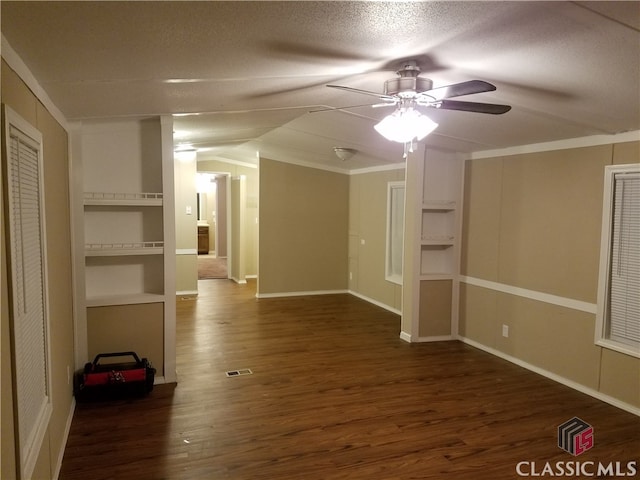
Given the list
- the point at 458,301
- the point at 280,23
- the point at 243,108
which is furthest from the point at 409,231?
the point at 280,23

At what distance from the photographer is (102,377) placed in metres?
3.45

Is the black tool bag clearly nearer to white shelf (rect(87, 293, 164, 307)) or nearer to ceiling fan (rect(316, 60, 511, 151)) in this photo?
white shelf (rect(87, 293, 164, 307))

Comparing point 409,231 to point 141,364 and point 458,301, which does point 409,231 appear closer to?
point 458,301

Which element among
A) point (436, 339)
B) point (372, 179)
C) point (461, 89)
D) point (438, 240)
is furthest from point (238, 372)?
point (372, 179)

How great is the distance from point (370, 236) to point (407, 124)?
4782mm

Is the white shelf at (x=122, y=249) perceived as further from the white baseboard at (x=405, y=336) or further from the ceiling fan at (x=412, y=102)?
the white baseboard at (x=405, y=336)

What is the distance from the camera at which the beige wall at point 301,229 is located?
742 cm

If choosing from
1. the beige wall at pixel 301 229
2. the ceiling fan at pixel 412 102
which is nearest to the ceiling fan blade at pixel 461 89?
the ceiling fan at pixel 412 102

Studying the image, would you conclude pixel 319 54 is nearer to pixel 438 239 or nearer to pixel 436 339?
pixel 438 239

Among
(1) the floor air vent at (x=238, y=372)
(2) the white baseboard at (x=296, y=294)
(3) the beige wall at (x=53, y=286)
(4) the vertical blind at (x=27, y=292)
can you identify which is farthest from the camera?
(2) the white baseboard at (x=296, y=294)

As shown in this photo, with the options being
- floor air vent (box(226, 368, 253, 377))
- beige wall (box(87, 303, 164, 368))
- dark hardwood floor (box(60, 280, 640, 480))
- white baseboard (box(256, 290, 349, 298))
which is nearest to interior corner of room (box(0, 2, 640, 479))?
beige wall (box(87, 303, 164, 368))

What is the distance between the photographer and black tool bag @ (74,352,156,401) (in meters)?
3.43

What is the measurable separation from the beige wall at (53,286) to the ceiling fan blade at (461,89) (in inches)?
75.2

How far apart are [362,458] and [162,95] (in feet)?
8.54
